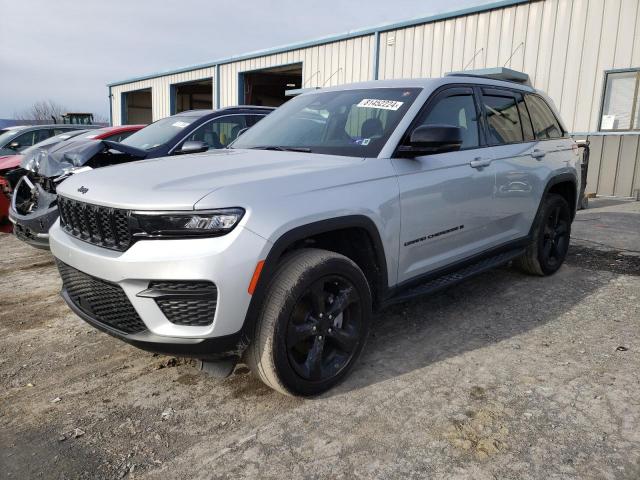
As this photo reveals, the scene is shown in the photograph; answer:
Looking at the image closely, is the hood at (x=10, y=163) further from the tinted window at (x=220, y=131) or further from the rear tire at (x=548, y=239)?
the rear tire at (x=548, y=239)

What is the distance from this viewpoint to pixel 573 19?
36.4 ft

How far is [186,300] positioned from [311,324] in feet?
2.22

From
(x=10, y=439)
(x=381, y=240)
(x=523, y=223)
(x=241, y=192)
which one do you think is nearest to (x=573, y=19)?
(x=523, y=223)

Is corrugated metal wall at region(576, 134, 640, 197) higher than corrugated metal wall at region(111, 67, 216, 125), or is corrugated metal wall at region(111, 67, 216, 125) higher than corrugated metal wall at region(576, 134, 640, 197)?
corrugated metal wall at region(111, 67, 216, 125)

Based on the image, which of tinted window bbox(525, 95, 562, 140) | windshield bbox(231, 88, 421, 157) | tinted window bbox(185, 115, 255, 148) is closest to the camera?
windshield bbox(231, 88, 421, 157)

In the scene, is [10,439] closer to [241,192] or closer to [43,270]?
[241,192]

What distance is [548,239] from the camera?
4902mm

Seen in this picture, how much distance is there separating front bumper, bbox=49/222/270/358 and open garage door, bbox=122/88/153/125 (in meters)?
27.4

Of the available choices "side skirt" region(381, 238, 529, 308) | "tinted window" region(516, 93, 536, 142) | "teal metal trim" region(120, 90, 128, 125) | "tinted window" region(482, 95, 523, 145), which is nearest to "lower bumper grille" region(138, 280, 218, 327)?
"side skirt" region(381, 238, 529, 308)

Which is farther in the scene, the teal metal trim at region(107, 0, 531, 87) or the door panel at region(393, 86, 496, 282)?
the teal metal trim at region(107, 0, 531, 87)

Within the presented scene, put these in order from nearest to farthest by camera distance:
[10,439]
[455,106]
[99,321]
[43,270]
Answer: [10,439] < [99,321] < [455,106] < [43,270]

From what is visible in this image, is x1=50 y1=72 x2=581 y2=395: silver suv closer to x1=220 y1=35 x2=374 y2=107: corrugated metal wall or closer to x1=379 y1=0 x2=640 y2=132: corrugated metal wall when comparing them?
x1=379 y1=0 x2=640 y2=132: corrugated metal wall

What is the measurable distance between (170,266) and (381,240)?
1217mm

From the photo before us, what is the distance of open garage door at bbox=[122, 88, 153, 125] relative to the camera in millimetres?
28047
